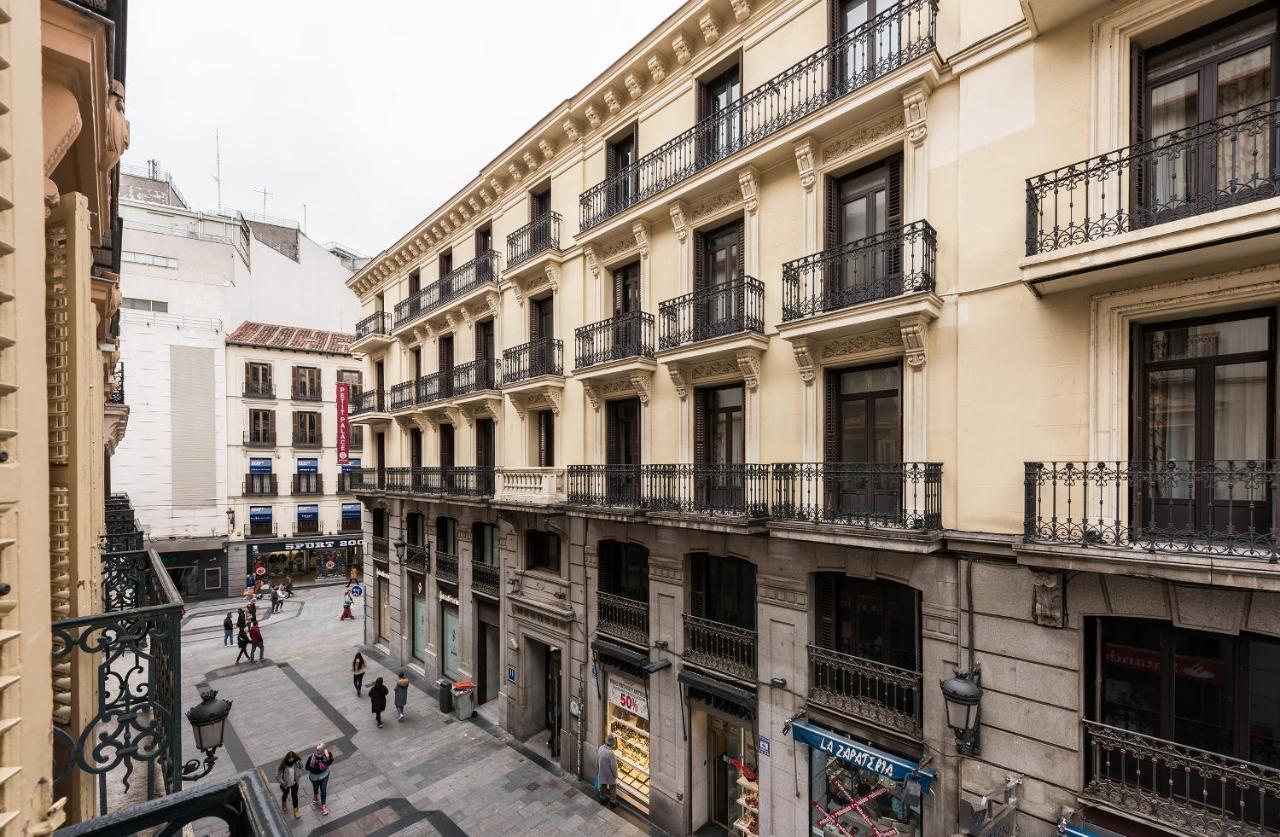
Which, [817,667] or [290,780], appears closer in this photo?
[817,667]

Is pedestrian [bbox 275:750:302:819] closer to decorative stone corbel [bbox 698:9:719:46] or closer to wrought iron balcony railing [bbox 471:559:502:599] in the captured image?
wrought iron balcony railing [bbox 471:559:502:599]

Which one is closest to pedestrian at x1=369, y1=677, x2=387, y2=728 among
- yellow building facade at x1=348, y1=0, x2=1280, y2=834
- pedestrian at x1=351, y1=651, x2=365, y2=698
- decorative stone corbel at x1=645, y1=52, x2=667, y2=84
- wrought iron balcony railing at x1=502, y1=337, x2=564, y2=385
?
pedestrian at x1=351, y1=651, x2=365, y2=698

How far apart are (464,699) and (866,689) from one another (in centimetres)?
1302

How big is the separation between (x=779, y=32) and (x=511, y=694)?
1759 centimetres

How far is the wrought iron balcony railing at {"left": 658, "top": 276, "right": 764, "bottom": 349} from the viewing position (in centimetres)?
1059

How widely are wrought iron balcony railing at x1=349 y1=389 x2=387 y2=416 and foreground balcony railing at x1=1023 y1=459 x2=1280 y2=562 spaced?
76.8 feet

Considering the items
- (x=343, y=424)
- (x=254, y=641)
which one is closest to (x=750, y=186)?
(x=254, y=641)

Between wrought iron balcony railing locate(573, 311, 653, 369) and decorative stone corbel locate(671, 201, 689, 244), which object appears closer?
decorative stone corbel locate(671, 201, 689, 244)

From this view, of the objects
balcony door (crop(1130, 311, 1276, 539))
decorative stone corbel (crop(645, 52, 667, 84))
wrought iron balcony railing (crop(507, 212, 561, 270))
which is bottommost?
balcony door (crop(1130, 311, 1276, 539))

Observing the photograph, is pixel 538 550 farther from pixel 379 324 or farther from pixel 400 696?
pixel 379 324

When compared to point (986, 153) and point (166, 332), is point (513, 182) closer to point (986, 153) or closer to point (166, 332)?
point (986, 153)

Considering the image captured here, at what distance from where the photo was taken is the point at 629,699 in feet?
43.0

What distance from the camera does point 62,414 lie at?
4.13 meters

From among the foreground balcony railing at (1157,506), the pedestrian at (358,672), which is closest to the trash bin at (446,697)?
the pedestrian at (358,672)
